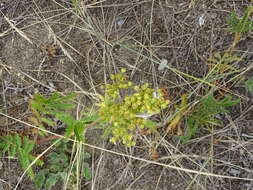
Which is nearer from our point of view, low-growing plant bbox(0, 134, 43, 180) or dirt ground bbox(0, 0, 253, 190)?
low-growing plant bbox(0, 134, 43, 180)

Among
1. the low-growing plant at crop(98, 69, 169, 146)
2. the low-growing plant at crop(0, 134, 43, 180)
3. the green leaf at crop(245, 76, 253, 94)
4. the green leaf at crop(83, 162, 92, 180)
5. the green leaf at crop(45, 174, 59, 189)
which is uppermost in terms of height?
the low-growing plant at crop(98, 69, 169, 146)

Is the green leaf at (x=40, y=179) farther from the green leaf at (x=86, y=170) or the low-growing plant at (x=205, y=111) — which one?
the low-growing plant at (x=205, y=111)

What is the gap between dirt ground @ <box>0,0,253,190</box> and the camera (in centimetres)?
319

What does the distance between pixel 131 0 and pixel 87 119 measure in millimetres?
1602

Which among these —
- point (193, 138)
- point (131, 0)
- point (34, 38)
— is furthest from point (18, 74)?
point (193, 138)

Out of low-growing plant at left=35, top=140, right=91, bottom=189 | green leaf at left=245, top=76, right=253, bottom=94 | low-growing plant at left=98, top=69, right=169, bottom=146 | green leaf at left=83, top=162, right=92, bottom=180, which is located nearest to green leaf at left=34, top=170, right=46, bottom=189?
low-growing plant at left=35, top=140, right=91, bottom=189

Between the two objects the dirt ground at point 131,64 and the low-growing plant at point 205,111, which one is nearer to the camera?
the low-growing plant at point 205,111

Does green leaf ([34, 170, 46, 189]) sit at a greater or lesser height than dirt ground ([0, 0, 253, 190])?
lesser

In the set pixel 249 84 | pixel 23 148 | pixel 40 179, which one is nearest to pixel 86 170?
pixel 40 179

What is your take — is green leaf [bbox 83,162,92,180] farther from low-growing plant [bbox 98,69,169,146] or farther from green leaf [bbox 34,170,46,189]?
low-growing plant [bbox 98,69,169,146]

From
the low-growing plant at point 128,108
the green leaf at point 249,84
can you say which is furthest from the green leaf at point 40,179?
the green leaf at point 249,84

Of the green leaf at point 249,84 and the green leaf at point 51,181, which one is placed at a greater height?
the green leaf at point 249,84

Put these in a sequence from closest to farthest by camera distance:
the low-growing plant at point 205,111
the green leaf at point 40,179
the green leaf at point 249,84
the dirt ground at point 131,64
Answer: the low-growing plant at point 205,111 → the green leaf at point 249,84 → the dirt ground at point 131,64 → the green leaf at point 40,179

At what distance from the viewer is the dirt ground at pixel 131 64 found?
10.5 feet
